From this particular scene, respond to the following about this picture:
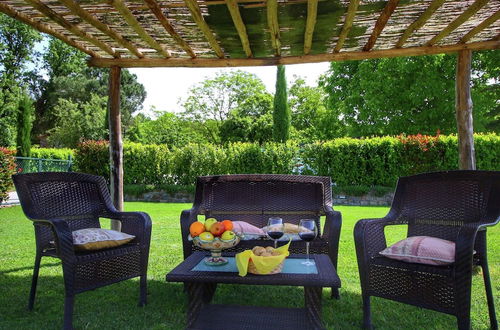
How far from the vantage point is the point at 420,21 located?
3.45 m

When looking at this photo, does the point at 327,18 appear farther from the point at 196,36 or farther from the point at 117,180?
the point at 117,180

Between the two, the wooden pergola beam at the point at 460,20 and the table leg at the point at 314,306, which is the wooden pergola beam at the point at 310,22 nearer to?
the wooden pergola beam at the point at 460,20

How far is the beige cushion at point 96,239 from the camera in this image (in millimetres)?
2842

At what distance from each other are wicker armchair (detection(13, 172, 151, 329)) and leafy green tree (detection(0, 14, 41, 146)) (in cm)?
2269

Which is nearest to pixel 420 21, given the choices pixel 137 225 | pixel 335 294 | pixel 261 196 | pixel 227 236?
pixel 261 196

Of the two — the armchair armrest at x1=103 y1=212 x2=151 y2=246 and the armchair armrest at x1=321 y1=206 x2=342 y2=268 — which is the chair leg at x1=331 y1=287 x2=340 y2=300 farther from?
the armchair armrest at x1=103 y1=212 x2=151 y2=246

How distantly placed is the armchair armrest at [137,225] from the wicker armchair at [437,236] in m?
1.56

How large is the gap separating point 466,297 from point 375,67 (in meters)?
18.2

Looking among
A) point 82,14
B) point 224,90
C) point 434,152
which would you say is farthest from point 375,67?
point 82,14

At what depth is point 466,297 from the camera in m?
2.30

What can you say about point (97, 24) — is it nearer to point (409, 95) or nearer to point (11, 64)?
point (409, 95)

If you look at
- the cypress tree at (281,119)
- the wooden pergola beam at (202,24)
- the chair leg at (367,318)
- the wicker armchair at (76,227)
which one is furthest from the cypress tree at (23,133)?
the chair leg at (367,318)

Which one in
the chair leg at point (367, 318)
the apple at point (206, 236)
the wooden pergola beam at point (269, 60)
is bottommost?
the chair leg at point (367, 318)

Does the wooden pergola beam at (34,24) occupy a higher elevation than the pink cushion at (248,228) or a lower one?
higher
